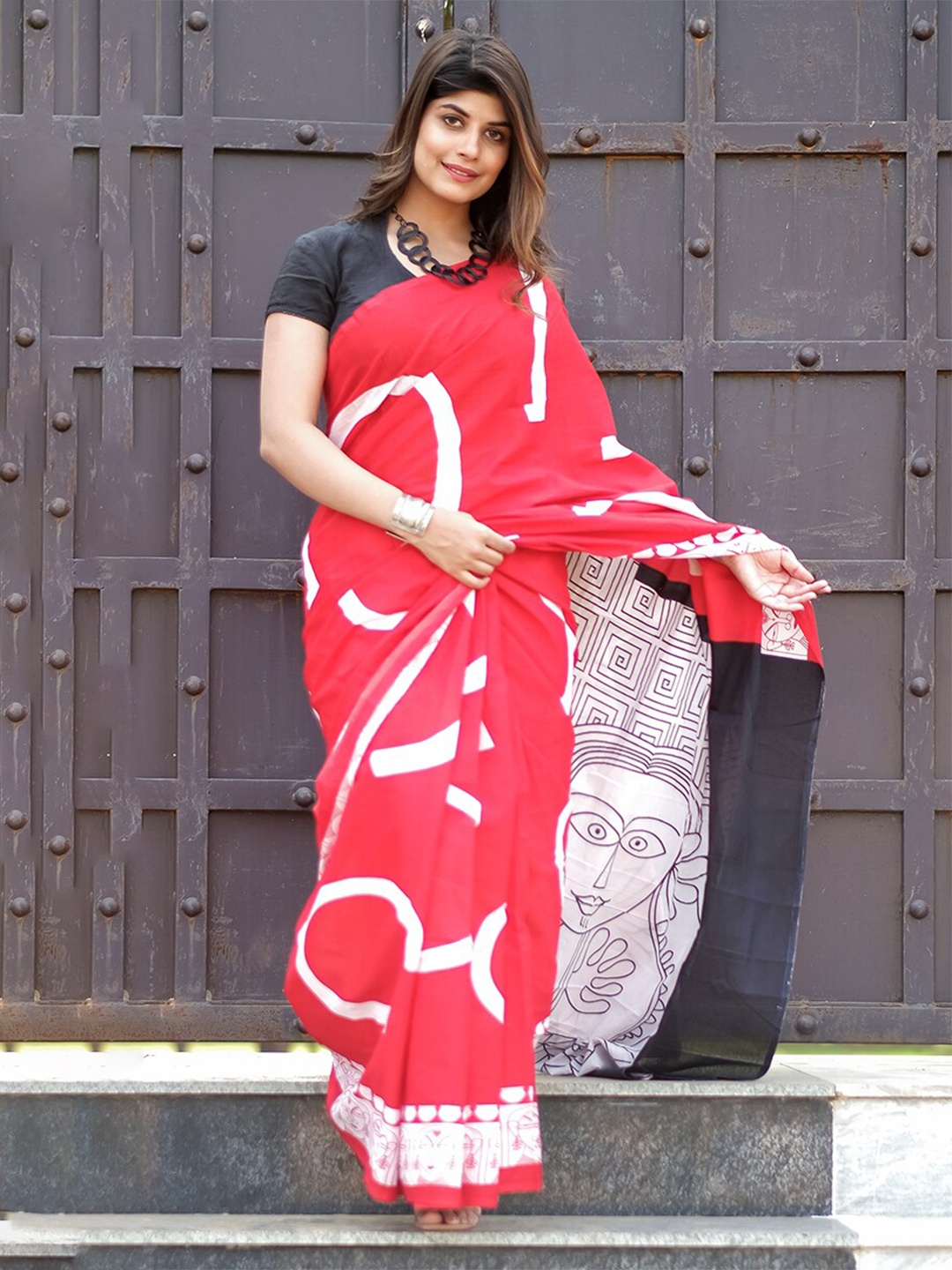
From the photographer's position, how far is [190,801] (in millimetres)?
2654

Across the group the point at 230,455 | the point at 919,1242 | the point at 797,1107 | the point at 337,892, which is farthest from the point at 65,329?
the point at 919,1242

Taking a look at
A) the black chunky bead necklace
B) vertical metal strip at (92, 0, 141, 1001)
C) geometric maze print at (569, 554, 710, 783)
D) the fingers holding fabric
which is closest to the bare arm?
the fingers holding fabric

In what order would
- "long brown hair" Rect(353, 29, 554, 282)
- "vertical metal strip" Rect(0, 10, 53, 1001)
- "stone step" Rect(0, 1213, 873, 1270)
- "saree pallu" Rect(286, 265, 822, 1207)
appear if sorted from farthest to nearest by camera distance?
1. "vertical metal strip" Rect(0, 10, 53, 1001)
2. "long brown hair" Rect(353, 29, 554, 282)
3. "stone step" Rect(0, 1213, 873, 1270)
4. "saree pallu" Rect(286, 265, 822, 1207)

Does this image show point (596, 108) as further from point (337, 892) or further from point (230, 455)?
point (337, 892)

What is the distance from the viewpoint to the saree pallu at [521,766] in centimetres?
187

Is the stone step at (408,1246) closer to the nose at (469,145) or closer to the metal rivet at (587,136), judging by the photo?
the nose at (469,145)

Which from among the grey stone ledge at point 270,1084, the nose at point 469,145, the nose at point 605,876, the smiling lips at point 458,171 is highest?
the nose at point 469,145

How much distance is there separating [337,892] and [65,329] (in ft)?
4.30

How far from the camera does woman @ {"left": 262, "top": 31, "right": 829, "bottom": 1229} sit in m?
1.87

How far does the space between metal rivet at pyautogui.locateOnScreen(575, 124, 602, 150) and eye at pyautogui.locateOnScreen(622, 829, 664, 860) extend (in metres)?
1.28

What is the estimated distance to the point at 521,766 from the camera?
2002 millimetres

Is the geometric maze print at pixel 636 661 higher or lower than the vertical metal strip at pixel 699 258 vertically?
lower

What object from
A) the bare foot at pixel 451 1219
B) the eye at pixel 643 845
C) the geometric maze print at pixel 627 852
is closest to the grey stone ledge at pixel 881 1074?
the geometric maze print at pixel 627 852

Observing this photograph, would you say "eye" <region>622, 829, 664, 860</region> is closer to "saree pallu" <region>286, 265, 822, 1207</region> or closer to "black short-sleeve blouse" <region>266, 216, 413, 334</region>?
"saree pallu" <region>286, 265, 822, 1207</region>
